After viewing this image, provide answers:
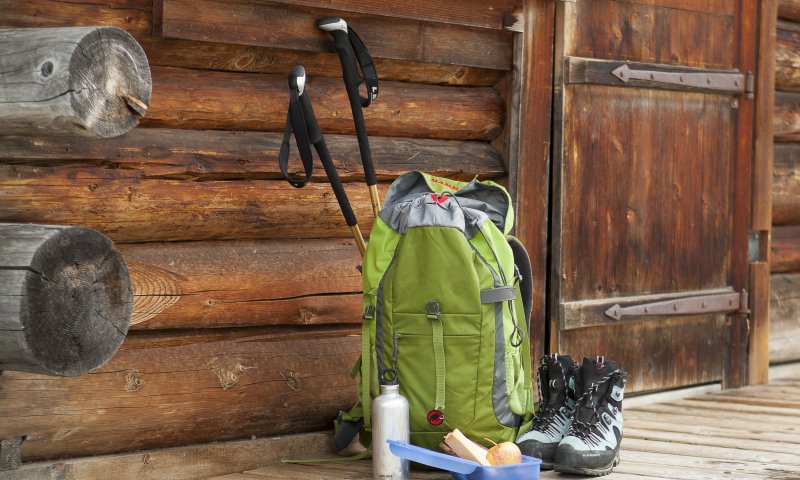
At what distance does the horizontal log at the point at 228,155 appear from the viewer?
11.3 feet

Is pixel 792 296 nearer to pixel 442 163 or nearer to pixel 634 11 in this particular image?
pixel 634 11

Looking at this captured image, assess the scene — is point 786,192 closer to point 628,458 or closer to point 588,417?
point 628,458

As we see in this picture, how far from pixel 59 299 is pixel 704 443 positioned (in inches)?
91.1

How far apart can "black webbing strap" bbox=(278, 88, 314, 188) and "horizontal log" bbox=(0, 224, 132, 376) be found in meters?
0.79

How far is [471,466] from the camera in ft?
11.4

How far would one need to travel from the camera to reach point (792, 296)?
19.2 feet

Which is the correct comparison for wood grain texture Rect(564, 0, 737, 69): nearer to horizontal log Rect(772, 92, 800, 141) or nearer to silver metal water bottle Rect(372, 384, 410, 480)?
Result: horizontal log Rect(772, 92, 800, 141)

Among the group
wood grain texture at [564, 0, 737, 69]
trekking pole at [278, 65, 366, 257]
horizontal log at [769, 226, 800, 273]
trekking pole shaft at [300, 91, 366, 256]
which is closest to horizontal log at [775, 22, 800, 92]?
wood grain texture at [564, 0, 737, 69]

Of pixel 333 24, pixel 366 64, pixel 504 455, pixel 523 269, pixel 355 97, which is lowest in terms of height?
pixel 504 455

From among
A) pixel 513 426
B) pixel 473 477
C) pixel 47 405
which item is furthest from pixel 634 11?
pixel 47 405

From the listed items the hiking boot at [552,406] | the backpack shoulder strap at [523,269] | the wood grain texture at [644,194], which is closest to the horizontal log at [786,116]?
the wood grain texture at [644,194]

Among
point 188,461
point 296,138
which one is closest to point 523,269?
point 296,138

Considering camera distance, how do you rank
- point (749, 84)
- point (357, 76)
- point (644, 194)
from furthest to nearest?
point (749, 84)
point (644, 194)
point (357, 76)

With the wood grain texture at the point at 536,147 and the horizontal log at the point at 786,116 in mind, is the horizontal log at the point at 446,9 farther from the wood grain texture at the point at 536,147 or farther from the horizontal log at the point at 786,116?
the horizontal log at the point at 786,116
